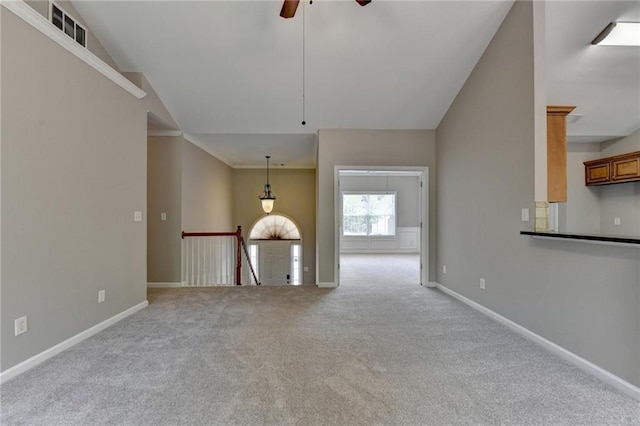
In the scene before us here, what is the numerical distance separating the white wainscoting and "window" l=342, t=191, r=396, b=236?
254 mm

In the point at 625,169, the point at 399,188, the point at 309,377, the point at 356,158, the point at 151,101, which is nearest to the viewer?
the point at 309,377

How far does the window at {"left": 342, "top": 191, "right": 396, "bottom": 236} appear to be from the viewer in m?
9.74

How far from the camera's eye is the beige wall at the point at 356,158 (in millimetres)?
4867

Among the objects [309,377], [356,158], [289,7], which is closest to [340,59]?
[289,7]

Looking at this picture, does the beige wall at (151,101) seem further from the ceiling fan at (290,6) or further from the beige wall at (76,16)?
the ceiling fan at (290,6)

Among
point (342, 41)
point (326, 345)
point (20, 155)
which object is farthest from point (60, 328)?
point (342, 41)

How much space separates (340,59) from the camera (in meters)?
3.68

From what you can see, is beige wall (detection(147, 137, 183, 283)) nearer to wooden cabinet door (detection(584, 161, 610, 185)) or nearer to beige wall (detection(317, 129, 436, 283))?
beige wall (detection(317, 129, 436, 283))

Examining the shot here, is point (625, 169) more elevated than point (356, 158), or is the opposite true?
point (356, 158)

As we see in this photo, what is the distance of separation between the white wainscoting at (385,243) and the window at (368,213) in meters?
0.25

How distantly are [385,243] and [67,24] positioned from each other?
8714 millimetres

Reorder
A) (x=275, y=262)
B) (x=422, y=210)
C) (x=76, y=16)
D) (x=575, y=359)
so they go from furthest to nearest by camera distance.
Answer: (x=275, y=262), (x=422, y=210), (x=76, y=16), (x=575, y=359)

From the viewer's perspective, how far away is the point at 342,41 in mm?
3457

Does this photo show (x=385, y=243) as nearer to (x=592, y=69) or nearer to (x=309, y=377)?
(x=592, y=69)
